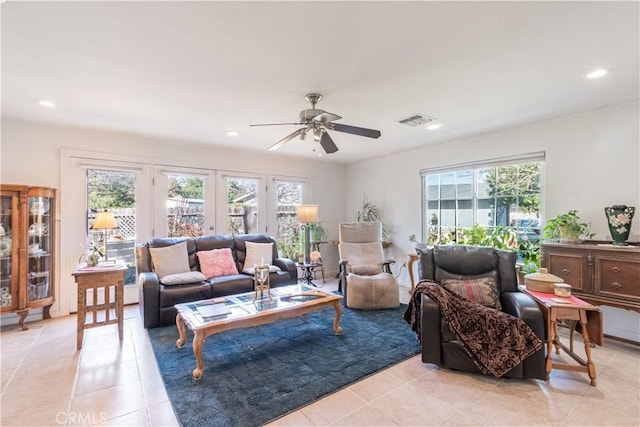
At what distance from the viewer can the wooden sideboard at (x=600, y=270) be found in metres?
2.67

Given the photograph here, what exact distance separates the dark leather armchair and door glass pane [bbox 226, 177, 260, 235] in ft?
10.7

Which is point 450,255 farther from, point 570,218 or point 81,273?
point 81,273

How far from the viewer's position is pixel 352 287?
12.9 ft

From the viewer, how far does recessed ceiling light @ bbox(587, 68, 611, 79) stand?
2.30 metres

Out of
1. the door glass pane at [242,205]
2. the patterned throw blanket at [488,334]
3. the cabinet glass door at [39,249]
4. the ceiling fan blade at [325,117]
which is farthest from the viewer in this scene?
the door glass pane at [242,205]

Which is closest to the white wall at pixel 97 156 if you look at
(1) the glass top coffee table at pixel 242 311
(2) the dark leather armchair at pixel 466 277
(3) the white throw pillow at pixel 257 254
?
(3) the white throw pillow at pixel 257 254

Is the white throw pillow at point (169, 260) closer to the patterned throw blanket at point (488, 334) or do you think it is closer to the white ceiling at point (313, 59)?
the white ceiling at point (313, 59)

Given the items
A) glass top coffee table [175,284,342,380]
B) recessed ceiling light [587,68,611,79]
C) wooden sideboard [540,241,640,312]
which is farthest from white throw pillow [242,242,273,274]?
recessed ceiling light [587,68,611,79]

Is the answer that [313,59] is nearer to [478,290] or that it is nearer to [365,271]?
[478,290]

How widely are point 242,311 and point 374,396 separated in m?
1.29

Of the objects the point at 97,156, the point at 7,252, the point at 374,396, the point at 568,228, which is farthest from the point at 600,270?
the point at 7,252

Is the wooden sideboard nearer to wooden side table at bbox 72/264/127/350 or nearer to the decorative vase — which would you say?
the decorative vase

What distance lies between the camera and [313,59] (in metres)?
2.11

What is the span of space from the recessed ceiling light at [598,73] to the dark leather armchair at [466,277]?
5.30ft
